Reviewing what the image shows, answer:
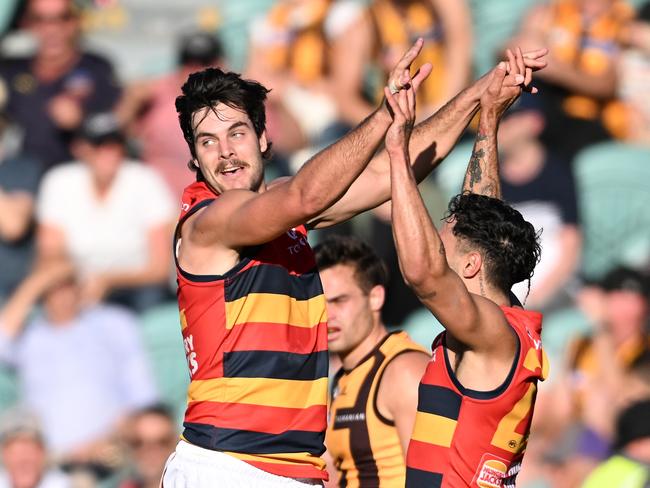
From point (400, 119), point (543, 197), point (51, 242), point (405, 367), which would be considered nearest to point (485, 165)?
point (400, 119)

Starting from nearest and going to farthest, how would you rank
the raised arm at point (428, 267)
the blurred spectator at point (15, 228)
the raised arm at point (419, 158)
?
the raised arm at point (428, 267), the raised arm at point (419, 158), the blurred spectator at point (15, 228)

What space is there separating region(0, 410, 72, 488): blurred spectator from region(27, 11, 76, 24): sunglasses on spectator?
3417 mm

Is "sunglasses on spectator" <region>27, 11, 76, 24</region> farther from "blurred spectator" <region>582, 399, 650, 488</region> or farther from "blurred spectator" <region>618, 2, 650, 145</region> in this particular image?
"blurred spectator" <region>582, 399, 650, 488</region>

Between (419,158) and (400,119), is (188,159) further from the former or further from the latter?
(400,119)

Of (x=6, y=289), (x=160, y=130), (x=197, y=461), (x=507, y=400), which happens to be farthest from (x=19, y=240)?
(x=507, y=400)

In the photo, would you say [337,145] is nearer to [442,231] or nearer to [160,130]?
[442,231]

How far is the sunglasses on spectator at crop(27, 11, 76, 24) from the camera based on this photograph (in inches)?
412

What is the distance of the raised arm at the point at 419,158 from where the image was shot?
17.6ft

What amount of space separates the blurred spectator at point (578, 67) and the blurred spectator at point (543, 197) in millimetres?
286

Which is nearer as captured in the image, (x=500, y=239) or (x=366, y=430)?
(x=500, y=239)

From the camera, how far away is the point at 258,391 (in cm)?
470

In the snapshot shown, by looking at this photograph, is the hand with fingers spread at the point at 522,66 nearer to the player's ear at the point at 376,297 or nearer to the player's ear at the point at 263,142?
the player's ear at the point at 263,142

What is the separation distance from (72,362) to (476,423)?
19.2 feet

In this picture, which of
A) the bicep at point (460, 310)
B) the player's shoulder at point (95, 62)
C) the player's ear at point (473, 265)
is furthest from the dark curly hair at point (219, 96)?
the player's shoulder at point (95, 62)
